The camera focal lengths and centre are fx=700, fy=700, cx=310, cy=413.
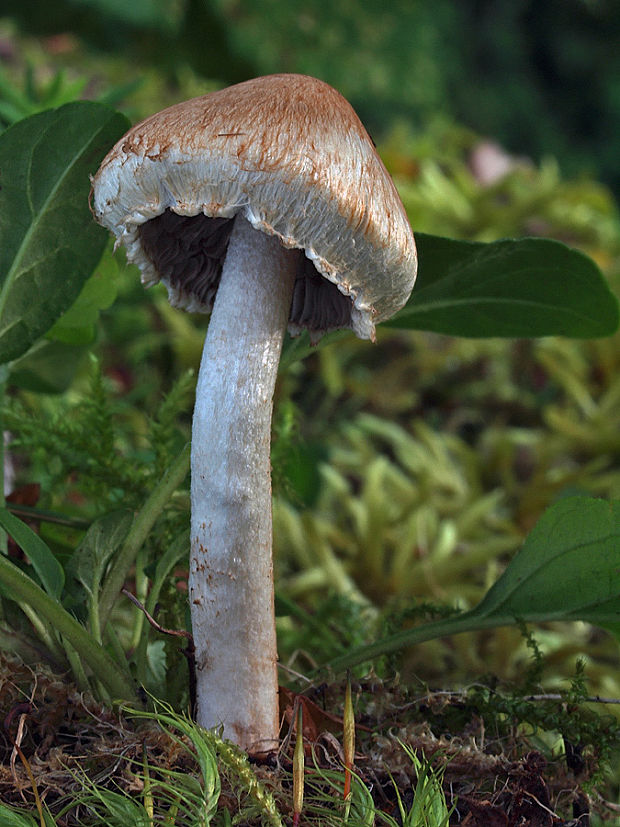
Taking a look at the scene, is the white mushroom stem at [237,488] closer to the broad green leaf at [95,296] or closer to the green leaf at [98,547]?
the green leaf at [98,547]

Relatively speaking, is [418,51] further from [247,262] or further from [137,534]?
[137,534]

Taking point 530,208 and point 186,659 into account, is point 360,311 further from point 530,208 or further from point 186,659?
point 530,208

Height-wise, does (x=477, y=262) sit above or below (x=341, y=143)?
below

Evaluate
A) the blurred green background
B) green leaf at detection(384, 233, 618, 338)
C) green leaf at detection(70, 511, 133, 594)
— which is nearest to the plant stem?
green leaf at detection(70, 511, 133, 594)

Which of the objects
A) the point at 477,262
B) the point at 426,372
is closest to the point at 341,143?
the point at 477,262

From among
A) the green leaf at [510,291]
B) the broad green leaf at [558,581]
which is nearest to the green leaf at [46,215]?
the green leaf at [510,291]

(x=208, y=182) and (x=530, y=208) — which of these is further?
(x=530, y=208)

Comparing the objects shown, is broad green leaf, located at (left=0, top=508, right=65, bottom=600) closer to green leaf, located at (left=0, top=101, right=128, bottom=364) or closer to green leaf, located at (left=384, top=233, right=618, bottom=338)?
green leaf, located at (left=0, top=101, right=128, bottom=364)
